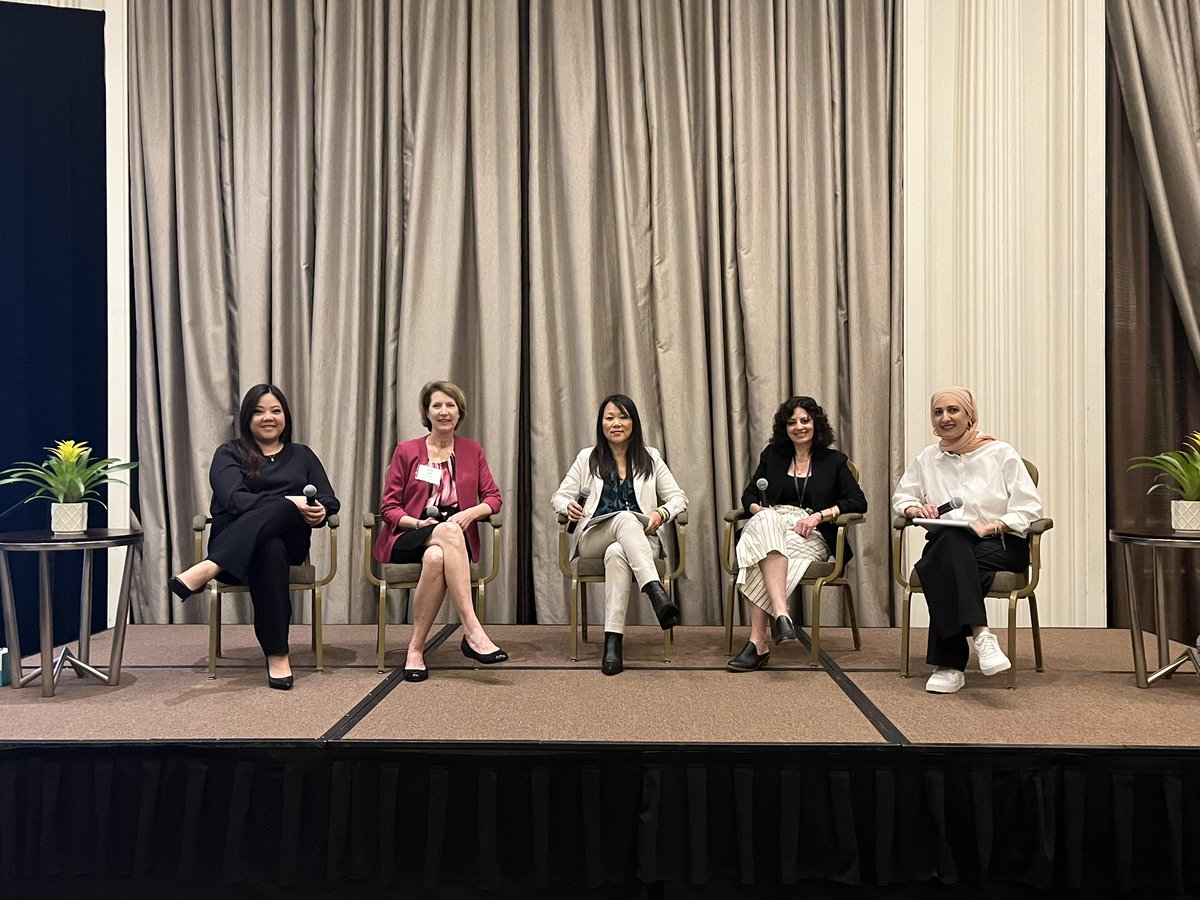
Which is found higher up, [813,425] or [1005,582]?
[813,425]

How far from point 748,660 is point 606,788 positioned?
1.33 m

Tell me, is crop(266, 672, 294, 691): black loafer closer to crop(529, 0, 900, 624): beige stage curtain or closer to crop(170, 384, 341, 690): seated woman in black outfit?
crop(170, 384, 341, 690): seated woman in black outfit

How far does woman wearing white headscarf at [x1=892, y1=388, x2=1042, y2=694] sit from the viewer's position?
3.44m

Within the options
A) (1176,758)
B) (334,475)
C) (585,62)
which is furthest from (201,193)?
(1176,758)

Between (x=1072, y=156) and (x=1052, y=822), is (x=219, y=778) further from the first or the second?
(x=1072, y=156)

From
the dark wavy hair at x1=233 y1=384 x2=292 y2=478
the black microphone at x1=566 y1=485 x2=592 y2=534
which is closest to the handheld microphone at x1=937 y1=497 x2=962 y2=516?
the black microphone at x1=566 y1=485 x2=592 y2=534

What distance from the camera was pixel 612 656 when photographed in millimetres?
3777

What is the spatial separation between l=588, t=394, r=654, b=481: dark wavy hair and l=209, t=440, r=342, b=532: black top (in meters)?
1.10

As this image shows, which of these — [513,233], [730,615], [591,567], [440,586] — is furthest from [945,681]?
[513,233]

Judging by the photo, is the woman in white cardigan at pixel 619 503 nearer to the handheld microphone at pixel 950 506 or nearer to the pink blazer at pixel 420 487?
the pink blazer at pixel 420 487

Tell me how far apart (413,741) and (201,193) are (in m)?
3.29

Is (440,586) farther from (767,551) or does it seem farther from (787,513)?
(787,513)

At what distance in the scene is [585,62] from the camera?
16.0 ft

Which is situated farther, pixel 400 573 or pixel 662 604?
pixel 400 573
